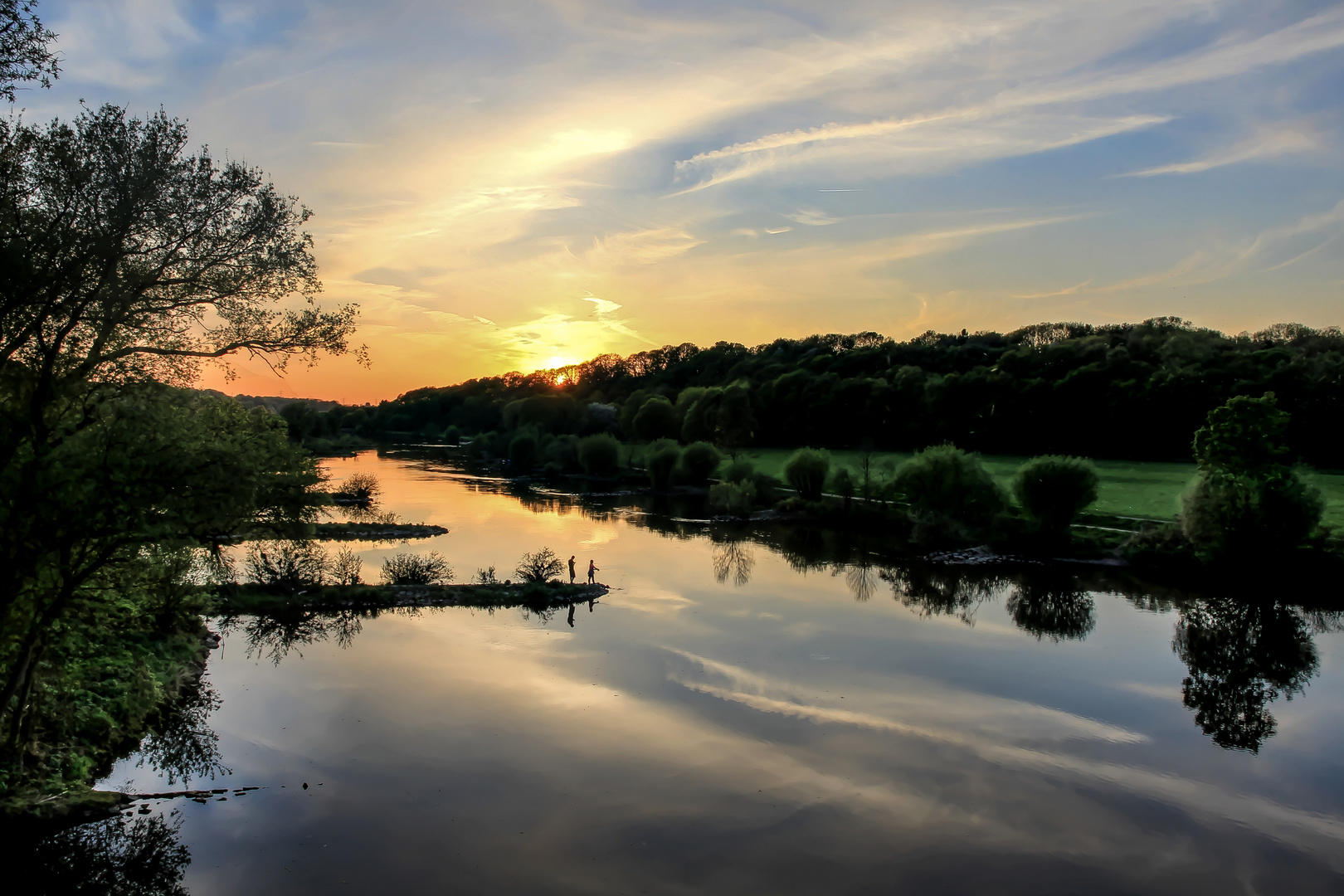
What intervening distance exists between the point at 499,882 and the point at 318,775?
18.7 feet

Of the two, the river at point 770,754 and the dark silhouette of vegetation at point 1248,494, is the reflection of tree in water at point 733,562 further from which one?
the dark silhouette of vegetation at point 1248,494

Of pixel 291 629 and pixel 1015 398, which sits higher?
pixel 1015 398

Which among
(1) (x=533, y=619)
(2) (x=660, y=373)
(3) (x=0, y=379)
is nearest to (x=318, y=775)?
(3) (x=0, y=379)

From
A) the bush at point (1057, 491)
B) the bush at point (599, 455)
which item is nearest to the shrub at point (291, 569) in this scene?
the bush at point (1057, 491)

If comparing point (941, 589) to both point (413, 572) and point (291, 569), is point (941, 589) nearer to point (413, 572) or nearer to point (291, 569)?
point (413, 572)

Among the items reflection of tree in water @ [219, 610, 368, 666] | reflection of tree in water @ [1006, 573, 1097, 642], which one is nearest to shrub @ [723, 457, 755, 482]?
reflection of tree in water @ [1006, 573, 1097, 642]

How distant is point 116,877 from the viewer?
12891 mm

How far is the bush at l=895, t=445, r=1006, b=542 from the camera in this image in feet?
163

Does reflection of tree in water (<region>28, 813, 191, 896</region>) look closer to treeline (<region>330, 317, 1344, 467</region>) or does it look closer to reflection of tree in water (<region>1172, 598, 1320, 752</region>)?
reflection of tree in water (<region>1172, 598, 1320, 752</region>)

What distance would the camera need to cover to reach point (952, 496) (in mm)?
49969

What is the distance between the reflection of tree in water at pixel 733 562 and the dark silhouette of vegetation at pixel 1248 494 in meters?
21.9

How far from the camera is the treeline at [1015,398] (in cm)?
7531

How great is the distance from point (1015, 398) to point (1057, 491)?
155ft

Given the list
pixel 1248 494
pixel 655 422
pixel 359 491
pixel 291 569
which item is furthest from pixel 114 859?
pixel 655 422
